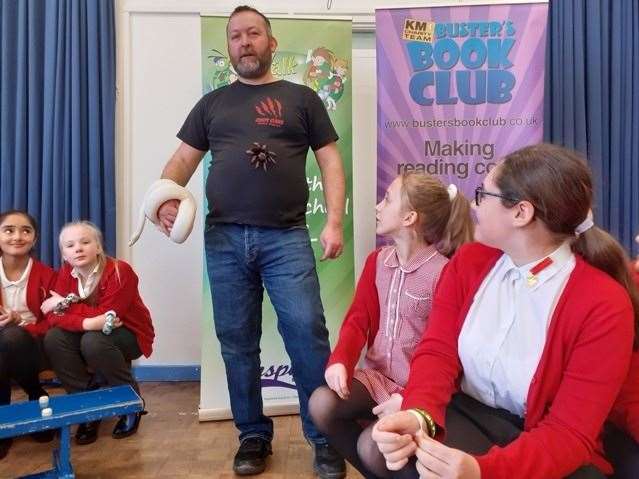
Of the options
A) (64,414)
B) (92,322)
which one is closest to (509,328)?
(64,414)

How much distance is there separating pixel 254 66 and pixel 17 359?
1.41 metres

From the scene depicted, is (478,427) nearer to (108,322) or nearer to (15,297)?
(108,322)

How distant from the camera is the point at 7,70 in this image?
8.85 feet

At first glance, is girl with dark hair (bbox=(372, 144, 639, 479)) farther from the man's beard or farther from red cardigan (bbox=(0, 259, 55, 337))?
red cardigan (bbox=(0, 259, 55, 337))

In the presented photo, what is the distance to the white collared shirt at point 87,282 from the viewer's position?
225cm

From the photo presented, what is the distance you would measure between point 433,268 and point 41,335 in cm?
161

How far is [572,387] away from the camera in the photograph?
0.97 meters

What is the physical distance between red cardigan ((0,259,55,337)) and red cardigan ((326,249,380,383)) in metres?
1.35

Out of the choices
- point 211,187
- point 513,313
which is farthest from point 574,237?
point 211,187

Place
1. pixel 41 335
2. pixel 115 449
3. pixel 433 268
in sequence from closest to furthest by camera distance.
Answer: pixel 433 268 → pixel 115 449 → pixel 41 335

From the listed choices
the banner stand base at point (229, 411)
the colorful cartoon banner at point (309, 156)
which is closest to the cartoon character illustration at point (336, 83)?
the colorful cartoon banner at point (309, 156)

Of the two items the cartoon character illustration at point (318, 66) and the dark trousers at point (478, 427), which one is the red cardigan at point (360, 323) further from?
the cartoon character illustration at point (318, 66)

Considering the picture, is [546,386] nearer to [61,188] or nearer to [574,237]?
[574,237]

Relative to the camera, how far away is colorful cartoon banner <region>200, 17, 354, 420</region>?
2.39 metres
